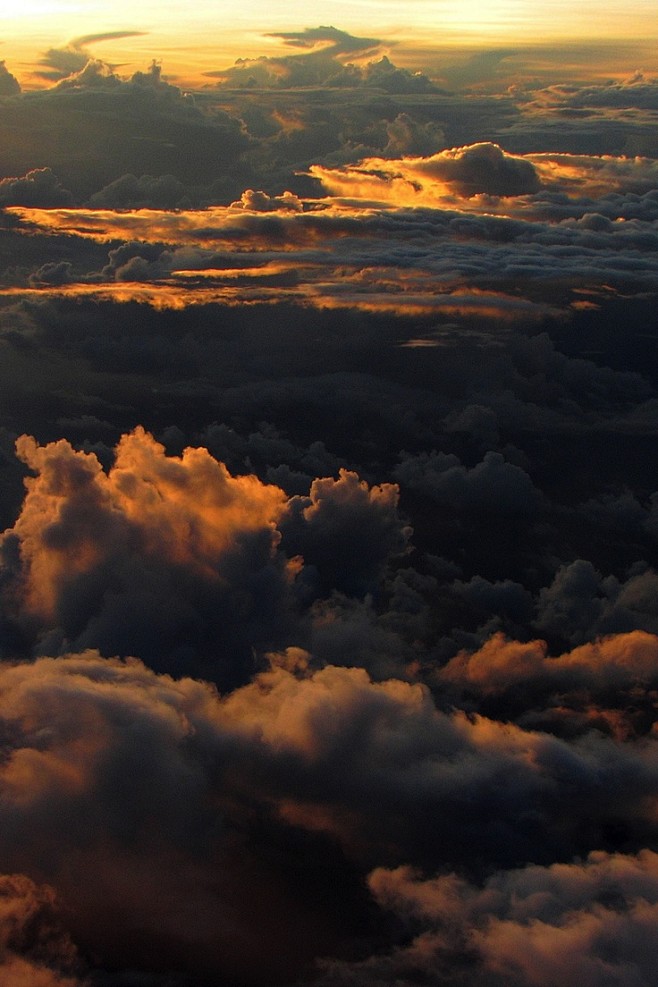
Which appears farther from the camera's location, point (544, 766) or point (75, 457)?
point (75, 457)

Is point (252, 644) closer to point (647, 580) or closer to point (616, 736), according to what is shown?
point (616, 736)

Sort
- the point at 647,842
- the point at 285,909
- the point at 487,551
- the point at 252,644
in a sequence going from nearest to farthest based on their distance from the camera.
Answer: the point at 285,909 < the point at 647,842 < the point at 252,644 < the point at 487,551

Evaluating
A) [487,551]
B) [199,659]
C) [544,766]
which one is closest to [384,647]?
[199,659]

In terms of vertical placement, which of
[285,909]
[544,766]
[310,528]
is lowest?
[285,909]

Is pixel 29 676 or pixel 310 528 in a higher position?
pixel 310 528

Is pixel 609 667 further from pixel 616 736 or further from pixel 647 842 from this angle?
pixel 647 842

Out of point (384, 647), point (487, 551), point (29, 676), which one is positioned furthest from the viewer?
point (487, 551)

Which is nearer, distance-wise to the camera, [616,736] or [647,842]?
[647,842]

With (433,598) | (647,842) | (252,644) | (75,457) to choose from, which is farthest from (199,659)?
(433,598)

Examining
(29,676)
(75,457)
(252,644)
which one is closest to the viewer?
(29,676)
